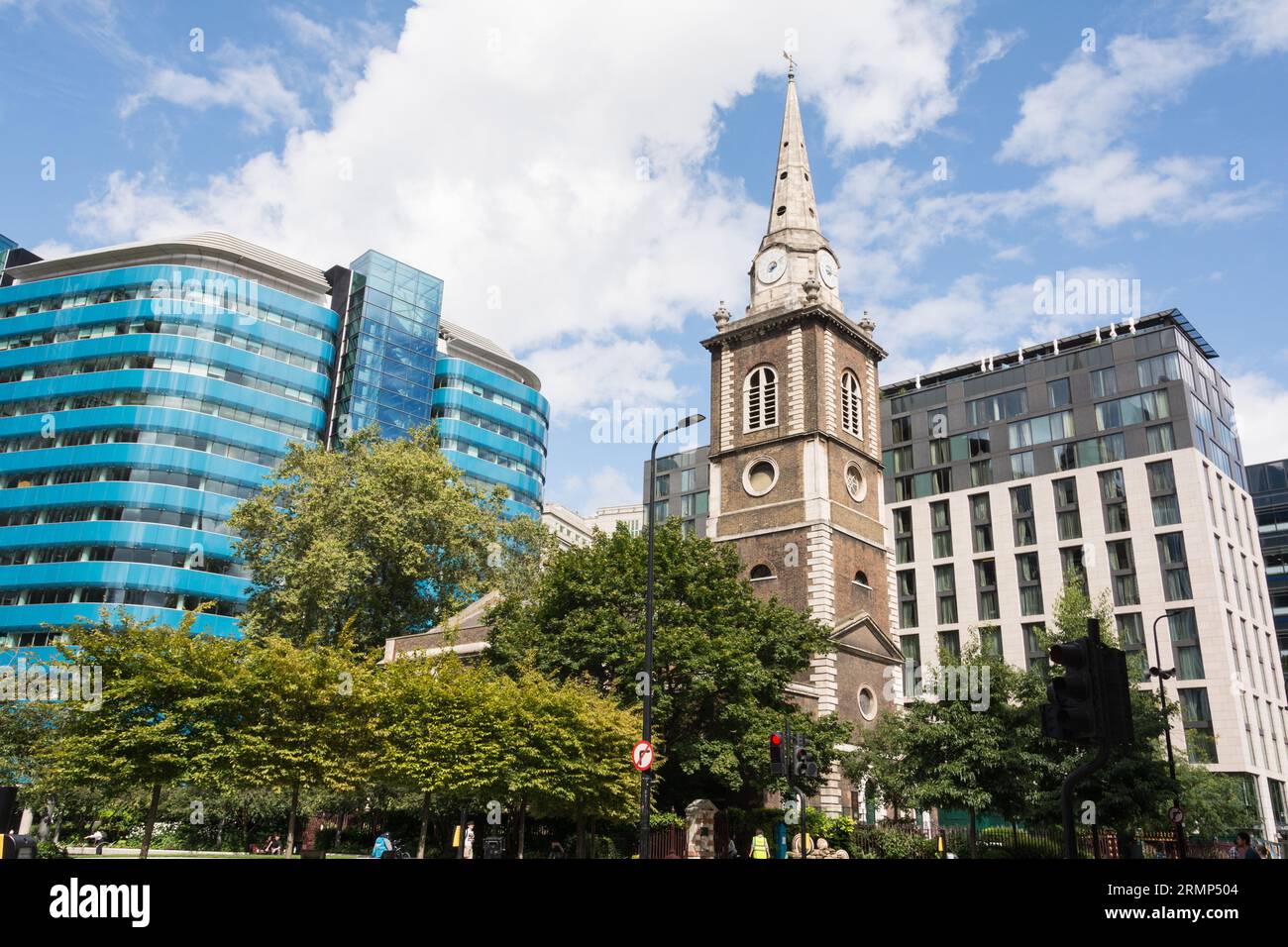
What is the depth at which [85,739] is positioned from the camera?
28.1 meters

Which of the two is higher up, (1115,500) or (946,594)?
(1115,500)

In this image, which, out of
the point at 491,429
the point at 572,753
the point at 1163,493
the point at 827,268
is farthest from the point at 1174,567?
the point at 491,429

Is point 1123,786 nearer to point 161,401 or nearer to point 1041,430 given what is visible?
point 1041,430

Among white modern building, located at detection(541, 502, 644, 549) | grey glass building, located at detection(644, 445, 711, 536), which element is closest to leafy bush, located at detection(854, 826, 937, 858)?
grey glass building, located at detection(644, 445, 711, 536)

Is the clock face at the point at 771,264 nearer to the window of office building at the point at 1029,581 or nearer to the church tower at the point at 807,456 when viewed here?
the church tower at the point at 807,456

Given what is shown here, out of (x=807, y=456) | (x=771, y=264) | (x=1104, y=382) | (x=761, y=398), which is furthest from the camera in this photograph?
(x=1104, y=382)

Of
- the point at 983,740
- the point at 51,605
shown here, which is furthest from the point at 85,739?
the point at 51,605

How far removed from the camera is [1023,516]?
77250 mm

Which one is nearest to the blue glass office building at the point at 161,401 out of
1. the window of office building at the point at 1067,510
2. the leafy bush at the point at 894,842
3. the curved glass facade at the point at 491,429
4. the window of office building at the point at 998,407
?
the curved glass facade at the point at 491,429

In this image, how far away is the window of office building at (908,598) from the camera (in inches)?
3189

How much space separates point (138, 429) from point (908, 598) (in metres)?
66.0

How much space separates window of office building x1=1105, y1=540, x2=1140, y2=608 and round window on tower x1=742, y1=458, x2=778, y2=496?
38.9 metres

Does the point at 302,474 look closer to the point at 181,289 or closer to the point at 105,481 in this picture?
the point at 105,481
